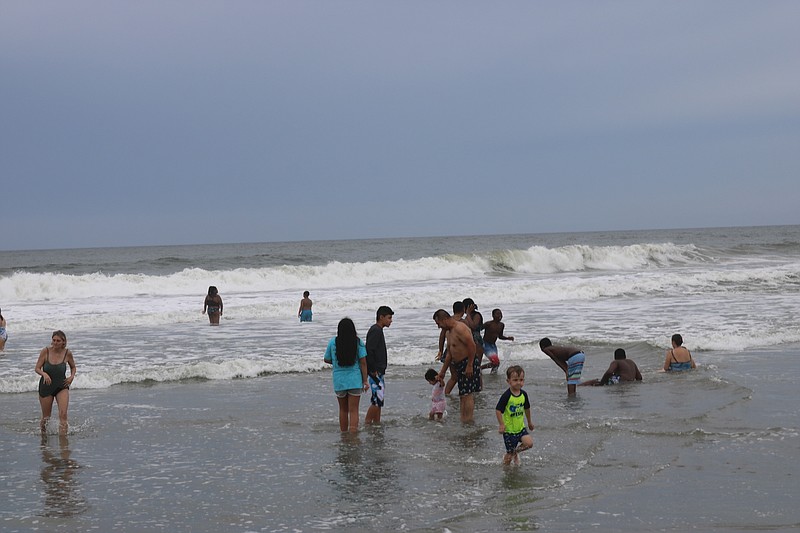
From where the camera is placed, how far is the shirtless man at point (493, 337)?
48.2 ft

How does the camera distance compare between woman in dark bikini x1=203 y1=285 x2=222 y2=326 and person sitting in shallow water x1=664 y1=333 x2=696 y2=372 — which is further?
woman in dark bikini x1=203 y1=285 x2=222 y2=326

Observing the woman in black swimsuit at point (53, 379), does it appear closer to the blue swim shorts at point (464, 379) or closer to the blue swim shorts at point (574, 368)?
the blue swim shorts at point (464, 379)

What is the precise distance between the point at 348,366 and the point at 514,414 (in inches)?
94.7

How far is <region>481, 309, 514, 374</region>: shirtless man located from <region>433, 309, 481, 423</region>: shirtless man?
3945 millimetres

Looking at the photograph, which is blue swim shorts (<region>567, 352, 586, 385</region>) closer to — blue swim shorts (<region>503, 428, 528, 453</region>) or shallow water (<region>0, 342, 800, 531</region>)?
shallow water (<region>0, 342, 800, 531</region>)

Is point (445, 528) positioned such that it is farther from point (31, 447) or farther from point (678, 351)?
point (678, 351)

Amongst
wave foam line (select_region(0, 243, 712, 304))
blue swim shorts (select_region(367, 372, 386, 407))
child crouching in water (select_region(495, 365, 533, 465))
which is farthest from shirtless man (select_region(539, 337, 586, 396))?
wave foam line (select_region(0, 243, 712, 304))

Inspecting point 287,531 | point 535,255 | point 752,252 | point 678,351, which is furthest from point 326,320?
point 752,252

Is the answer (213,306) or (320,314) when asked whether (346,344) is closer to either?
(213,306)

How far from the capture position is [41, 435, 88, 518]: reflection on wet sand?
23.0 feet

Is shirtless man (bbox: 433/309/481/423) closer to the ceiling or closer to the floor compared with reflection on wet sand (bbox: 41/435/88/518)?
closer to the ceiling

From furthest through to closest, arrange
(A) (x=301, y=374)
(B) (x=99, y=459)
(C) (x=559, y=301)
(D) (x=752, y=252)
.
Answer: (D) (x=752, y=252) < (C) (x=559, y=301) < (A) (x=301, y=374) < (B) (x=99, y=459)

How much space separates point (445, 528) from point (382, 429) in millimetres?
3934

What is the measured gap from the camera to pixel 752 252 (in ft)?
206
